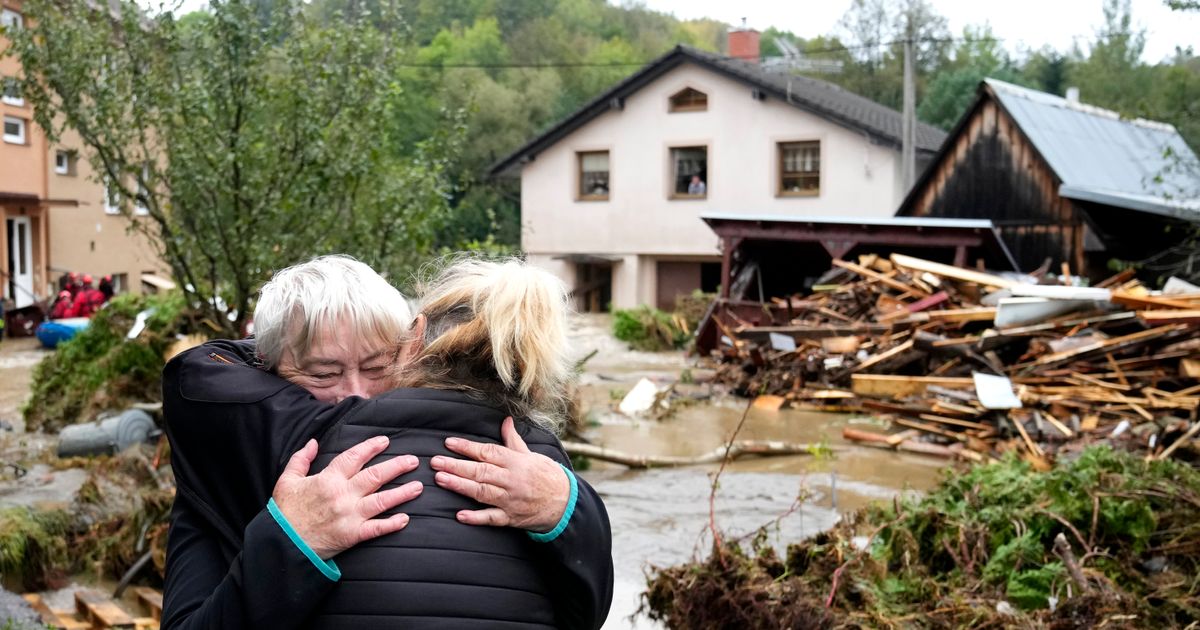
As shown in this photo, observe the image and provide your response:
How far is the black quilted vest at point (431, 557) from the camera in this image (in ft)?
6.33

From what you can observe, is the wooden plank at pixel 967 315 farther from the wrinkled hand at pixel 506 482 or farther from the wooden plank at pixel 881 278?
the wrinkled hand at pixel 506 482

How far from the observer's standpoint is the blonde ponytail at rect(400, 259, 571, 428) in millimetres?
2133

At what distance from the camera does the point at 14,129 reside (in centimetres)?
2888

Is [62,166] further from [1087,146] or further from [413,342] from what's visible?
[413,342]

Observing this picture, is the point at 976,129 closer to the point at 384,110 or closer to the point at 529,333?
the point at 384,110

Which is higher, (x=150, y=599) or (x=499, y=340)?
(x=499, y=340)

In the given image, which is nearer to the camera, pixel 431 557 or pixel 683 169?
pixel 431 557

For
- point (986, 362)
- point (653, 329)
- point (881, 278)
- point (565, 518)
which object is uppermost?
point (881, 278)

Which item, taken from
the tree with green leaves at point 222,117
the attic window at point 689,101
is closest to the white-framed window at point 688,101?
the attic window at point 689,101

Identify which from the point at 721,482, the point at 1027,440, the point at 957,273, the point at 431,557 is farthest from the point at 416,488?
the point at 957,273

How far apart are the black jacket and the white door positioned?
27981 millimetres

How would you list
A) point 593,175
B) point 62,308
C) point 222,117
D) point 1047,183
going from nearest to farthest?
point 222,117
point 1047,183
point 62,308
point 593,175

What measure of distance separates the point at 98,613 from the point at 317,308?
15.9ft

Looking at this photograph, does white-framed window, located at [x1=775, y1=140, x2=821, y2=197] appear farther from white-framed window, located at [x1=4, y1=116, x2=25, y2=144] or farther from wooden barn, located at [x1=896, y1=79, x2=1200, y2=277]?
white-framed window, located at [x1=4, y1=116, x2=25, y2=144]
